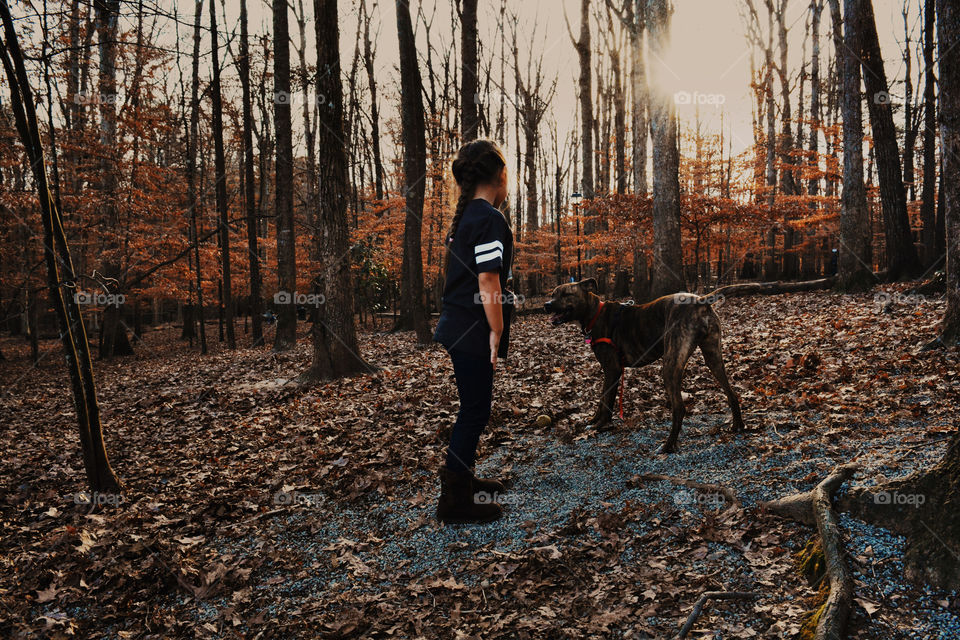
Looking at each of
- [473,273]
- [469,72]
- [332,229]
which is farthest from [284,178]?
[473,273]

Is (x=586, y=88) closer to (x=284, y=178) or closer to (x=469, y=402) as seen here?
(x=284, y=178)

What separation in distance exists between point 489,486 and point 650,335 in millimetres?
2015

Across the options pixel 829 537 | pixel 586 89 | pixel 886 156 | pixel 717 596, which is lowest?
pixel 717 596

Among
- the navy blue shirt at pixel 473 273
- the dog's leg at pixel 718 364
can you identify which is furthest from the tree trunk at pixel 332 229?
the dog's leg at pixel 718 364

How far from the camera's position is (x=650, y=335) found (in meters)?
4.68

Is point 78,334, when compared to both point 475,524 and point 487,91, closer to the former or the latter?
point 475,524

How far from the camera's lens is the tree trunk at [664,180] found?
9.90 m

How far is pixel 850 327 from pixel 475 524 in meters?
6.69

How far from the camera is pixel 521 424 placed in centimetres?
556

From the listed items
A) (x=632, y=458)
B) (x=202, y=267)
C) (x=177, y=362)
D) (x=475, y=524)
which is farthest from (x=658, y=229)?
(x=202, y=267)

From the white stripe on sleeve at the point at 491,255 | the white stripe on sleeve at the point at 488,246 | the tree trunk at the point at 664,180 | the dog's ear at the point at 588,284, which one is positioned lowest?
the dog's ear at the point at 588,284

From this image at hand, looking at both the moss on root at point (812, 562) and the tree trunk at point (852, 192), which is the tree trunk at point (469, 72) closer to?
the tree trunk at point (852, 192)

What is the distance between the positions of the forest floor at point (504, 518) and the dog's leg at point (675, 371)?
15 cm

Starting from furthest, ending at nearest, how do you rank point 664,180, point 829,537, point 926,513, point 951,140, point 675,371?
point 664,180 → point 951,140 → point 675,371 → point 829,537 → point 926,513
